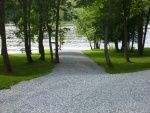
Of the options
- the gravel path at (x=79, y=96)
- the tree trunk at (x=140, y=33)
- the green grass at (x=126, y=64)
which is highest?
the tree trunk at (x=140, y=33)

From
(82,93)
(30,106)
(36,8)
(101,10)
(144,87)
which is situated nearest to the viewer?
(30,106)

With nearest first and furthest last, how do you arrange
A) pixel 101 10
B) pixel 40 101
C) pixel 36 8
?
pixel 40 101, pixel 36 8, pixel 101 10

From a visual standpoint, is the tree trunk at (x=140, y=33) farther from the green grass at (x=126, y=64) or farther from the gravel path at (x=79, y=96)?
the gravel path at (x=79, y=96)

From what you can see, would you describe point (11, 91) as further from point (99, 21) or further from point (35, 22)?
point (35, 22)

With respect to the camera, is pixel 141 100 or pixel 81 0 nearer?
pixel 141 100

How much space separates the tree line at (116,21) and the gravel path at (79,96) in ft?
32.2

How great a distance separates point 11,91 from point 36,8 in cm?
1628

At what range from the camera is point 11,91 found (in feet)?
53.1

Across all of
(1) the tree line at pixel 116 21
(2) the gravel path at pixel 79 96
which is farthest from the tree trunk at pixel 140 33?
(2) the gravel path at pixel 79 96

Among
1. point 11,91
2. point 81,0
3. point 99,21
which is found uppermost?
point 81,0

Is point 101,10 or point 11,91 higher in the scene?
point 101,10

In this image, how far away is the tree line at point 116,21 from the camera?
2712 cm

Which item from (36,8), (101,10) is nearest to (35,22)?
(36,8)

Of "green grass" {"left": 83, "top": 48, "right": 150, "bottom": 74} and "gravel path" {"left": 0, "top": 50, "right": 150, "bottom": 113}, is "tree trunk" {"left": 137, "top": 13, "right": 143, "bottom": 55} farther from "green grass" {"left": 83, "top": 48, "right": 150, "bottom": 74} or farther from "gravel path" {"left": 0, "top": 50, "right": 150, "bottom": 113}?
"gravel path" {"left": 0, "top": 50, "right": 150, "bottom": 113}
